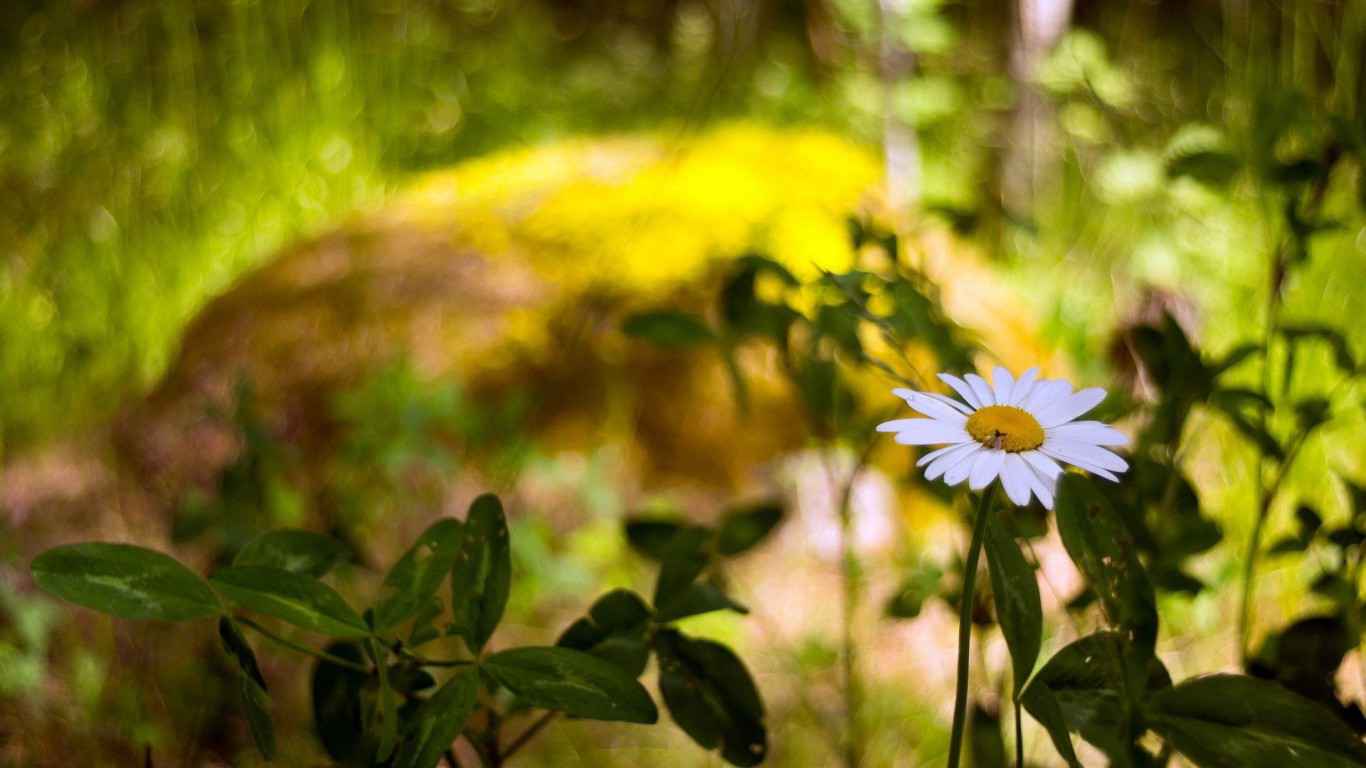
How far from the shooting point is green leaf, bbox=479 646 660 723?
0.52m

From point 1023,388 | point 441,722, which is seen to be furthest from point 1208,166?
point 441,722

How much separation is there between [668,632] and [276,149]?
→ 1.94 metres

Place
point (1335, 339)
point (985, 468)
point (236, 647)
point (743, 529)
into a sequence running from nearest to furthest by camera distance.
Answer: point (985, 468) → point (236, 647) → point (1335, 339) → point (743, 529)

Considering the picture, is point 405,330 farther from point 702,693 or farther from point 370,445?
point 702,693

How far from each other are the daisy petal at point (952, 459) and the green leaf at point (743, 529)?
311 mm

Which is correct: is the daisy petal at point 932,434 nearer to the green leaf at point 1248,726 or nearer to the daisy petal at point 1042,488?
the daisy petal at point 1042,488

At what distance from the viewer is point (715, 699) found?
648 mm

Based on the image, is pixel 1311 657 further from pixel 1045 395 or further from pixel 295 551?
pixel 295 551

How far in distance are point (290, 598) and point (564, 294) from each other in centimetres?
104

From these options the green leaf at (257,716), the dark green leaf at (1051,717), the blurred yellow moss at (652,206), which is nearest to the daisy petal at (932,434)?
the dark green leaf at (1051,717)

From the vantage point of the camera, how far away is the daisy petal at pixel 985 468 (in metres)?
0.41

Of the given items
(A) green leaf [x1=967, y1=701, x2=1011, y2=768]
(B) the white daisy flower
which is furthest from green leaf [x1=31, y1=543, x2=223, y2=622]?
(A) green leaf [x1=967, y1=701, x2=1011, y2=768]

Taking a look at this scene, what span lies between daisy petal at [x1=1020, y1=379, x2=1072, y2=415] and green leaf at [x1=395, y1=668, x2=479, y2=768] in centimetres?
32

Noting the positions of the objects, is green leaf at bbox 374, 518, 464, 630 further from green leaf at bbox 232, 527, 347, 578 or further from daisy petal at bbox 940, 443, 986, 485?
daisy petal at bbox 940, 443, 986, 485
